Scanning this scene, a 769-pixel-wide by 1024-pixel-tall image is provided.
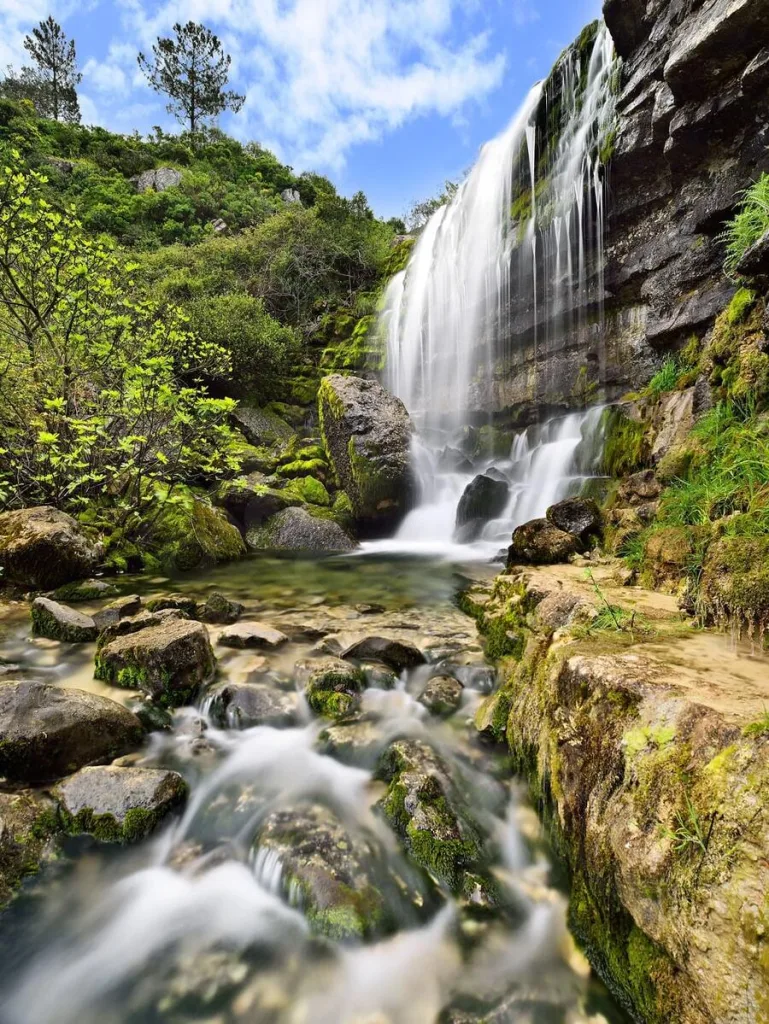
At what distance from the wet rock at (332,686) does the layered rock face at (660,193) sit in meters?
8.96

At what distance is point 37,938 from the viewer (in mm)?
2023

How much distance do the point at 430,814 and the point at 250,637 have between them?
257 cm

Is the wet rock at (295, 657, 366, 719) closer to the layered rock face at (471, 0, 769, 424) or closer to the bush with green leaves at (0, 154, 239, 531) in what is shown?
the bush with green leaves at (0, 154, 239, 531)

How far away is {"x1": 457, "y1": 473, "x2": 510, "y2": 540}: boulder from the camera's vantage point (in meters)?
10.2

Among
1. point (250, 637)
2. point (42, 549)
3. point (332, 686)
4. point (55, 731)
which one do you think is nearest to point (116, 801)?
point (55, 731)

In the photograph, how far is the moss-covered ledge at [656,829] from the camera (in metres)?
1.25

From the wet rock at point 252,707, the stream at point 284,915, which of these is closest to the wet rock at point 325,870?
the stream at point 284,915

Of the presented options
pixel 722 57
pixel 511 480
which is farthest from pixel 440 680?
pixel 722 57

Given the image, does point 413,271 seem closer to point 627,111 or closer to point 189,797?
point 627,111

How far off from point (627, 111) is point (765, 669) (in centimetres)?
1176

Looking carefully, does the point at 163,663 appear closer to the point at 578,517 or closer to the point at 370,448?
the point at 578,517

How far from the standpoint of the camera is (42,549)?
596 centimetres

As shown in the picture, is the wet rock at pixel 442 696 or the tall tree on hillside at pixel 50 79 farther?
the tall tree on hillside at pixel 50 79

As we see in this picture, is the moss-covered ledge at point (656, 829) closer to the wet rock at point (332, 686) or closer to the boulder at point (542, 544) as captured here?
the wet rock at point (332, 686)
